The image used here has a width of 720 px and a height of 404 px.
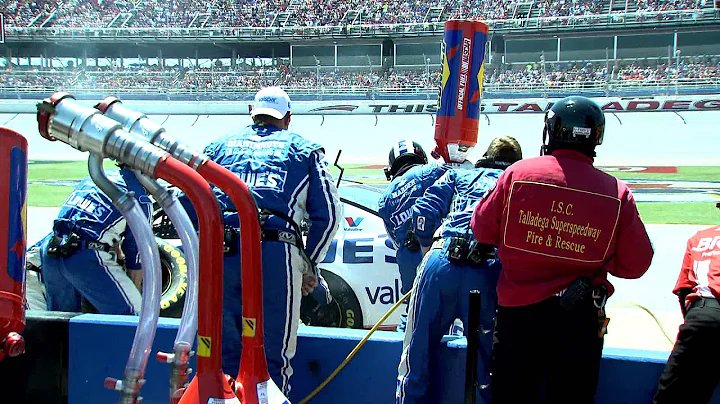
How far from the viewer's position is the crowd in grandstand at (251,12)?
4141 cm

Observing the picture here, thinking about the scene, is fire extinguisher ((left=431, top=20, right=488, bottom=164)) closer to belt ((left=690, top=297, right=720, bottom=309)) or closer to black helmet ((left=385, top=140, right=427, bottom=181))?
black helmet ((left=385, top=140, right=427, bottom=181))

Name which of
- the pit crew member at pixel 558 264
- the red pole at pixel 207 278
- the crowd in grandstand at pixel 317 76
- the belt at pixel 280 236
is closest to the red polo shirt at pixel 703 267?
the pit crew member at pixel 558 264

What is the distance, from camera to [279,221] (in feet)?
10.7

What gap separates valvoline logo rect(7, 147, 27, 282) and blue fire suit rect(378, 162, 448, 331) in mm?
2803

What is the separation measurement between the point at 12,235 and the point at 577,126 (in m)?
2.08

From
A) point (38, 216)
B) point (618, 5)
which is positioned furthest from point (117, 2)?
point (38, 216)

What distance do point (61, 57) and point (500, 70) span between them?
27945 mm

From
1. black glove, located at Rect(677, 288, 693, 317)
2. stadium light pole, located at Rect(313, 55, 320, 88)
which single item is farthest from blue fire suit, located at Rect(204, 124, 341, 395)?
stadium light pole, located at Rect(313, 55, 320, 88)

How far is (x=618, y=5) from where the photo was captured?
128 ft

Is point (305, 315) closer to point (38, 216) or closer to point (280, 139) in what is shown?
point (280, 139)

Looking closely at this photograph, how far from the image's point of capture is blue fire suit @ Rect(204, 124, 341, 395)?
326cm

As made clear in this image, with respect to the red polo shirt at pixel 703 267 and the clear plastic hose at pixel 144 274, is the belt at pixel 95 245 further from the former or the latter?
the red polo shirt at pixel 703 267

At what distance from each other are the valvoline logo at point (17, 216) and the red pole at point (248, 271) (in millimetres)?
556

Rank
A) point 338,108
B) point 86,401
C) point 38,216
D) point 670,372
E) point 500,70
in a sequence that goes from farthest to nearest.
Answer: point 500,70 < point 338,108 < point 38,216 < point 86,401 < point 670,372
